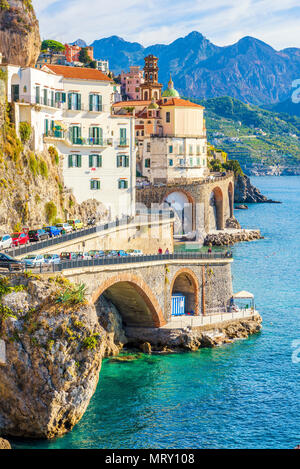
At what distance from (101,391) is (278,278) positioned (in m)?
51.6

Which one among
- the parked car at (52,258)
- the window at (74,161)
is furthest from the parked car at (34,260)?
the window at (74,161)

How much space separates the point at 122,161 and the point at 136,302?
100ft

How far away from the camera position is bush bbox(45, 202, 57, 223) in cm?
8081

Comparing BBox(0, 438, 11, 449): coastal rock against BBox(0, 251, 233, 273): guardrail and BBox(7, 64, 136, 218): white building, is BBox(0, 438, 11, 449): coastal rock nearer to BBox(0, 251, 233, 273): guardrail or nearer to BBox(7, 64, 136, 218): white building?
BBox(0, 251, 233, 273): guardrail

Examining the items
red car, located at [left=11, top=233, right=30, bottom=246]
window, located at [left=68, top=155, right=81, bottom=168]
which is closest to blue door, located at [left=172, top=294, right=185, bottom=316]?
red car, located at [left=11, top=233, right=30, bottom=246]

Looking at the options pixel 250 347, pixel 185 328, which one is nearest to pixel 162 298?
pixel 185 328

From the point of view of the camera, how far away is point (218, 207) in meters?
156

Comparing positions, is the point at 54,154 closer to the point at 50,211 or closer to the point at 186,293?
the point at 50,211

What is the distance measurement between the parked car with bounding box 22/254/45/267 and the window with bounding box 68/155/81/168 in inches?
1317

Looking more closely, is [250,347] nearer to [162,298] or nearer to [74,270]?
[162,298]

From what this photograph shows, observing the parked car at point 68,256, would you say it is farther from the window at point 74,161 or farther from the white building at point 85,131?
the window at point 74,161

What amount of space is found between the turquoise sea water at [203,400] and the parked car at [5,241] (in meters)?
13.8

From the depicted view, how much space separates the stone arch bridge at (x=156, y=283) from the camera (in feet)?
205

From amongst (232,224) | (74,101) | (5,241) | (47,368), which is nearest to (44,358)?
(47,368)
